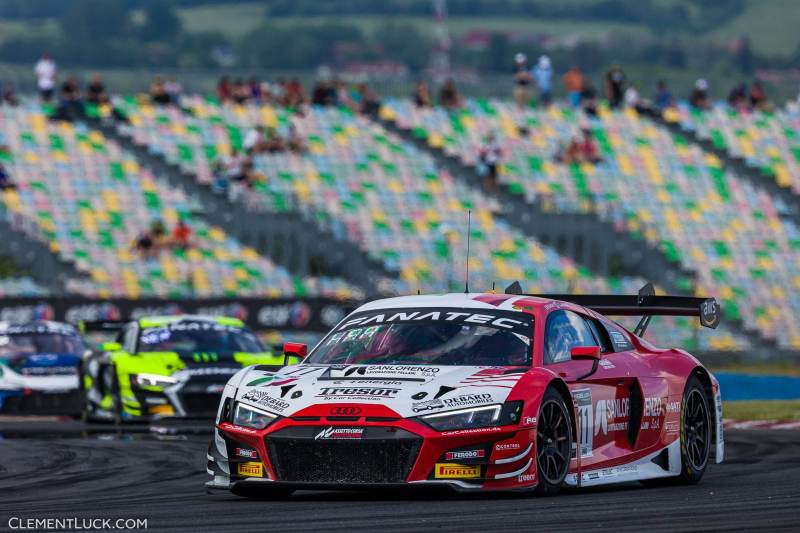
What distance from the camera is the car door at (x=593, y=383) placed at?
9.48 metres

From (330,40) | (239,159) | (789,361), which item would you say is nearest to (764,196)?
(789,361)

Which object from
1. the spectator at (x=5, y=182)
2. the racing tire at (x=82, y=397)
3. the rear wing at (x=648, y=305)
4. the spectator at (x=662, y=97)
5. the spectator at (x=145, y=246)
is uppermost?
the spectator at (x=662, y=97)

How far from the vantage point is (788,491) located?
9.46 m

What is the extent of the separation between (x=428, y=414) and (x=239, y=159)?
28.6 meters

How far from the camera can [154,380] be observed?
59.3 ft

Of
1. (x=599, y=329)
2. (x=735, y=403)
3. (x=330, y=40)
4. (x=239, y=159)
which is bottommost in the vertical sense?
(x=735, y=403)

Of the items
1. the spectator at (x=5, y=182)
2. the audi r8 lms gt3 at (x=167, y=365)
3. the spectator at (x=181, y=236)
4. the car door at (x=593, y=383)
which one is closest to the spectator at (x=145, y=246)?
the spectator at (x=181, y=236)

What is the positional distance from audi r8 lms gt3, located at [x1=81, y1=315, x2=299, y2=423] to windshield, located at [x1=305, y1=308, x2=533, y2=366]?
8114 mm

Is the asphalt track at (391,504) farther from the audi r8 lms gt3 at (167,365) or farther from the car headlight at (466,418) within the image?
the audi r8 lms gt3 at (167,365)

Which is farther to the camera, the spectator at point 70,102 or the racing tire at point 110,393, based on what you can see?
the spectator at point 70,102

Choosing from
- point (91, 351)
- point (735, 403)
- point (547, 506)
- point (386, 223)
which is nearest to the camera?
point (547, 506)

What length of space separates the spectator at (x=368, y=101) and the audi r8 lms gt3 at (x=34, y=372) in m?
20.7

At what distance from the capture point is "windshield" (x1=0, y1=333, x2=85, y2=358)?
21.2 m

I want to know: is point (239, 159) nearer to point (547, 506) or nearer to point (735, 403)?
point (735, 403)
